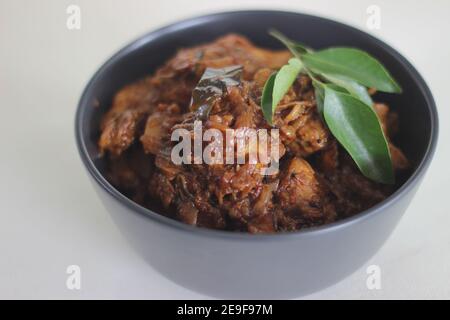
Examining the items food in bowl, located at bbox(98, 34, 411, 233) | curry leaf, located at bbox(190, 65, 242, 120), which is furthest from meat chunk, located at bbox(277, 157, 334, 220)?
curry leaf, located at bbox(190, 65, 242, 120)

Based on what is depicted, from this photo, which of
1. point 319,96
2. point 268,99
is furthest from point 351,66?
point 268,99

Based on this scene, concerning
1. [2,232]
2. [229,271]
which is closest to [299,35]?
[229,271]

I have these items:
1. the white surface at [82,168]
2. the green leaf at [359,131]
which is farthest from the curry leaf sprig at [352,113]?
the white surface at [82,168]

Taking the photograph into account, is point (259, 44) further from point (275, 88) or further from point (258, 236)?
point (258, 236)

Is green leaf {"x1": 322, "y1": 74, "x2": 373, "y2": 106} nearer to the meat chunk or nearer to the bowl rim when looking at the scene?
the bowl rim

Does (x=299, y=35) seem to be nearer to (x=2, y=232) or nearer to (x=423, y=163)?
(x=423, y=163)
